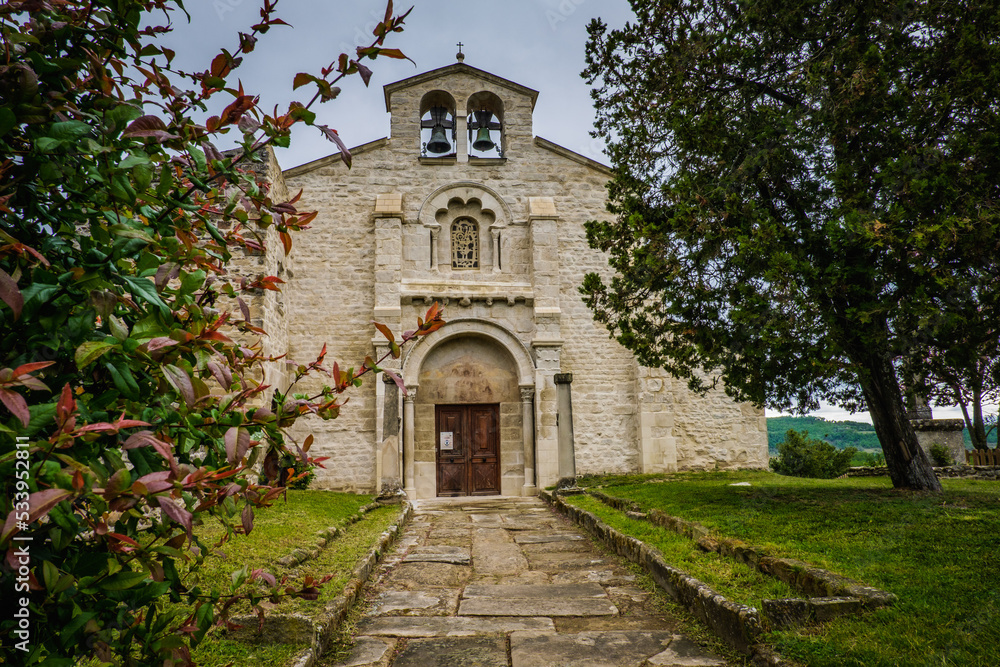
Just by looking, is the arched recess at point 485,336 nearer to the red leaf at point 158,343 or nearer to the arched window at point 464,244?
the arched window at point 464,244

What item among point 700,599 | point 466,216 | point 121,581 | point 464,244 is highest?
point 466,216

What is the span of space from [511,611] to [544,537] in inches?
123

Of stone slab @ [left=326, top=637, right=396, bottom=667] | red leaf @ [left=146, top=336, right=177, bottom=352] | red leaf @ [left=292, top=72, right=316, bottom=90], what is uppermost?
red leaf @ [left=292, top=72, right=316, bottom=90]

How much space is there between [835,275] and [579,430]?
8.45 meters

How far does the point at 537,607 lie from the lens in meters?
4.37

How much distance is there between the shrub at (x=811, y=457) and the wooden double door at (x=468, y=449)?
25.9ft

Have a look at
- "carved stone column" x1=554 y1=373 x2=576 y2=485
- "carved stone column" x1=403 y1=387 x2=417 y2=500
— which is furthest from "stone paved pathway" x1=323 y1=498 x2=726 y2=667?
"carved stone column" x1=403 y1=387 x2=417 y2=500

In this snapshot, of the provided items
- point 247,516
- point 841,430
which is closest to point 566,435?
point 247,516

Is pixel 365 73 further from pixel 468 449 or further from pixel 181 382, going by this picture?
pixel 468 449

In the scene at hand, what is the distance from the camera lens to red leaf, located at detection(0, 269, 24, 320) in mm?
1079

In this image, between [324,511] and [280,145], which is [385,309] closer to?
[324,511]

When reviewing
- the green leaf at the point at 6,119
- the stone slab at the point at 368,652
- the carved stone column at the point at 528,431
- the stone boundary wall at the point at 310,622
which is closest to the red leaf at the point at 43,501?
the green leaf at the point at 6,119

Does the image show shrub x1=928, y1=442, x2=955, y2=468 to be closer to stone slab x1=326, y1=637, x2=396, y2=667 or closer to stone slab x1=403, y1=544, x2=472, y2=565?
stone slab x1=403, y1=544, x2=472, y2=565

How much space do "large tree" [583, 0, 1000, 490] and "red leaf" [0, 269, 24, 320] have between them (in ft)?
18.9
